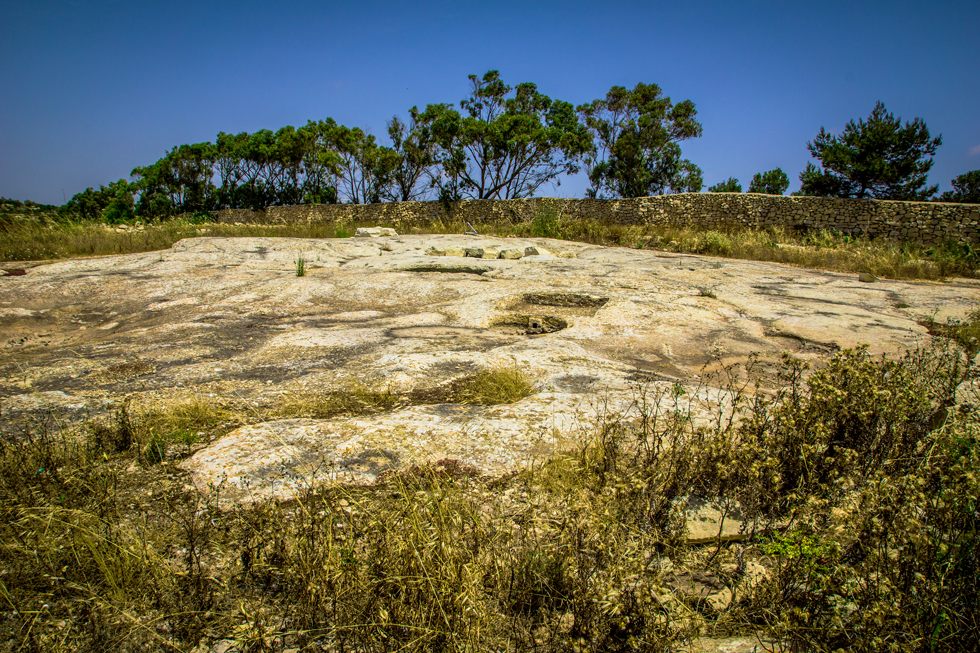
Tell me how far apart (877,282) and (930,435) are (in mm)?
4964

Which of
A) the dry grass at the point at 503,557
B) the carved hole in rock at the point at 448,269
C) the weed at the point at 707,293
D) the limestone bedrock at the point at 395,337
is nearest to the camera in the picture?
the dry grass at the point at 503,557

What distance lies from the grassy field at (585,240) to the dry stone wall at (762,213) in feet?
3.76

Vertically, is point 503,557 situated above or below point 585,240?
below

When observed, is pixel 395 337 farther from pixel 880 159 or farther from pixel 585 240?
pixel 880 159

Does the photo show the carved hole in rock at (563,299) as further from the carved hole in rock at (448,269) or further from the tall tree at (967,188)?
the tall tree at (967,188)

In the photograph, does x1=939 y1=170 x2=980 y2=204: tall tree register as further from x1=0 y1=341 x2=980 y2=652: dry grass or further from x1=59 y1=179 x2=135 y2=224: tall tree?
x1=59 y1=179 x2=135 y2=224: tall tree

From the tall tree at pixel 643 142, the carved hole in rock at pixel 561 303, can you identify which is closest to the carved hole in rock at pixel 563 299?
the carved hole in rock at pixel 561 303

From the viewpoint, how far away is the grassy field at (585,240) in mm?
6976

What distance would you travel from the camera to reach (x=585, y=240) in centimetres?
1071

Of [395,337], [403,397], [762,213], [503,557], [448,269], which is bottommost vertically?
[503,557]

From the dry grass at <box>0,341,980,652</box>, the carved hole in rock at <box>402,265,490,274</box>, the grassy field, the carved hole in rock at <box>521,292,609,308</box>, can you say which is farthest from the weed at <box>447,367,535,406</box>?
the grassy field

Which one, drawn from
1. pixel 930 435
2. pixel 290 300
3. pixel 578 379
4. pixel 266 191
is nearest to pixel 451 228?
pixel 290 300

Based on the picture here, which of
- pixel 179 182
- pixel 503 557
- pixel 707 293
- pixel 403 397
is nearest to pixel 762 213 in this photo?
pixel 707 293

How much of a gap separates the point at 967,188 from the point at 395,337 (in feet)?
117
